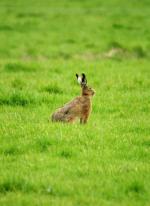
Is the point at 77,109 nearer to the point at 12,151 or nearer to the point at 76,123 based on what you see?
the point at 76,123

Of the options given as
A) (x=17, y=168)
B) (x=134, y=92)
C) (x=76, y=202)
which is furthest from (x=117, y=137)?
(x=134, y=92)

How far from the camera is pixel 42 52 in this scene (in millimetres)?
25719

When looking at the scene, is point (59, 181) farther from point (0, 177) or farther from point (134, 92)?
point (134, 92)

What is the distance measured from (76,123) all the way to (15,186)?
366 centimetres

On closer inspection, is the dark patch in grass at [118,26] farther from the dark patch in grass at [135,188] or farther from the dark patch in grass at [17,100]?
the dark patch in grass at [135,188]

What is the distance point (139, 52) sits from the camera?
26016 mm

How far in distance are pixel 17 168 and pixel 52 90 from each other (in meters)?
6.67

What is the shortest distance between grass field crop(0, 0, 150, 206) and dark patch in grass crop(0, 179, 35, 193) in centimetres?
1

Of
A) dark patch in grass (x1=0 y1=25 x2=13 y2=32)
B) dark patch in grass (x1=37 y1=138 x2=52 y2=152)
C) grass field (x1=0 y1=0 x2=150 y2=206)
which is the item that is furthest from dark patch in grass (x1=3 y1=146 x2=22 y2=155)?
dark patch in grass (x1=0 y1=25 x2=13 y2=32)

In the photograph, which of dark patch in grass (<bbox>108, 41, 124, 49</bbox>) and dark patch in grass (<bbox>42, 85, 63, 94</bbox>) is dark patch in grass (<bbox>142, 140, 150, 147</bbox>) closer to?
dark patch in grass (<bbox>42, 85, 63, 94</bbox>)

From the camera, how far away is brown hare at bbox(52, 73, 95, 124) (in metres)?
13.0

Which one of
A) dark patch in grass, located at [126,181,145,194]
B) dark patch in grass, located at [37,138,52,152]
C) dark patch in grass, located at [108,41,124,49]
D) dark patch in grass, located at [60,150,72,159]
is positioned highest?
dark patch in grass, located at [108,41,124,49]

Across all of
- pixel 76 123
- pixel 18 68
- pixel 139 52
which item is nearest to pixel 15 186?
pixel 76 123

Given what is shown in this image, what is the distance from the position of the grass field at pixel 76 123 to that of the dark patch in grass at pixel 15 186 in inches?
0.6
